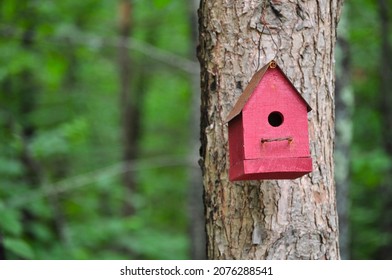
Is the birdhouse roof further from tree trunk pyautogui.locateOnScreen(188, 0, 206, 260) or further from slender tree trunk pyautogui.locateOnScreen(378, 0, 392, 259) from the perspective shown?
slender tree trunk pyautogui.locateOnScreen(378, 0, 392, 259)

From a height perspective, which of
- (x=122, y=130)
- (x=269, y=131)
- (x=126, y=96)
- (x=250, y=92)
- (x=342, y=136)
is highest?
(x=126, y=96)

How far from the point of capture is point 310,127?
2.68 meters

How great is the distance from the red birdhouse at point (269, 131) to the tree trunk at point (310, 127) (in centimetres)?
13

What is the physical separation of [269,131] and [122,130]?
→ 27.4 feet

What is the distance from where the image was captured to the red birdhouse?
2.45m

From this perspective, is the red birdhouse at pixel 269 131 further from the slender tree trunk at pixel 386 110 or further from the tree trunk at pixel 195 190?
the slender tree trunk at pixel 386 110

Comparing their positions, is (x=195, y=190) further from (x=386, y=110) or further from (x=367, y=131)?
(x=367, y=131)

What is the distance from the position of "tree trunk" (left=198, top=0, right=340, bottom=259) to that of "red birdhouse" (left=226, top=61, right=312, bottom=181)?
0.13m

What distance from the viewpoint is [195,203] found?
7.33m

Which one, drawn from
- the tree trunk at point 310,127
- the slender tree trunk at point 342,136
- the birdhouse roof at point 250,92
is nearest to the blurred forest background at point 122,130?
the slender tree trunk at point 342,136

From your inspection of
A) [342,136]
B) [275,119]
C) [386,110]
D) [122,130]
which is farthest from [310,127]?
[122,130]

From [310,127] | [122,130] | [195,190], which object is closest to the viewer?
[310,127]

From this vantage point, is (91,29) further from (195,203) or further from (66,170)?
(195,203)

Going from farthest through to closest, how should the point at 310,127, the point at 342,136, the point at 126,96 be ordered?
1. the point at 126,96
2. the point at 342,136
3. the point at 310,127
